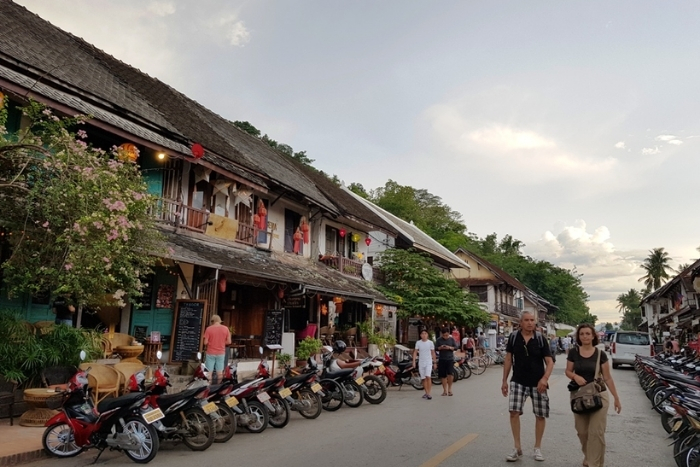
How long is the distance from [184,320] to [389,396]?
520cm

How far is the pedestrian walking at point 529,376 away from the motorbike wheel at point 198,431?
3757 mm

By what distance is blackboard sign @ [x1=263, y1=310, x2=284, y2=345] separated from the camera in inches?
591

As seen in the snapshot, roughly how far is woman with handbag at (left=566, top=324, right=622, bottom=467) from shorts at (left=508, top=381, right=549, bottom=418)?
387mm

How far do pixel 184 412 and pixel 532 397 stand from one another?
4.43m

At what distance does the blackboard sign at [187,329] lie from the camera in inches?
467

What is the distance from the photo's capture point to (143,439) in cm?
636

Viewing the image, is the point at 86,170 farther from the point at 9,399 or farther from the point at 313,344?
the point at 313,344

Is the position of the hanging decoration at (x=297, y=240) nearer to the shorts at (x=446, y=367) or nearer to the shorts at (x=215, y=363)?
the shorts at (x=446, y=367)

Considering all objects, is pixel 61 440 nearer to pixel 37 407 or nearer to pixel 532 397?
pixel 37 407

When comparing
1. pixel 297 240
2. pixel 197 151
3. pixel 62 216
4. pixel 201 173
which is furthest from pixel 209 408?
pixel 297 240

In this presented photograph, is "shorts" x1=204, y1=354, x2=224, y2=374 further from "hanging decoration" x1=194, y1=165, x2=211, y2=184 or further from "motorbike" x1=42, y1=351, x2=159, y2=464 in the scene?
"hanging decoration" x1=194, y1=165, x2=211, y2=184

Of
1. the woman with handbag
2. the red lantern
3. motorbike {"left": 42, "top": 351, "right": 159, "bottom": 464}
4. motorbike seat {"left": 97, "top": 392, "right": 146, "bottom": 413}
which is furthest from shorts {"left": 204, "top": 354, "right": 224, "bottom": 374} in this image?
the woman with handbag

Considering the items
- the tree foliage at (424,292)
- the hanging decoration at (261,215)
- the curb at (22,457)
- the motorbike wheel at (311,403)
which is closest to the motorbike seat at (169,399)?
the curb at (22,457)

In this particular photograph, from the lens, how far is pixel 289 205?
19156 millimetres
